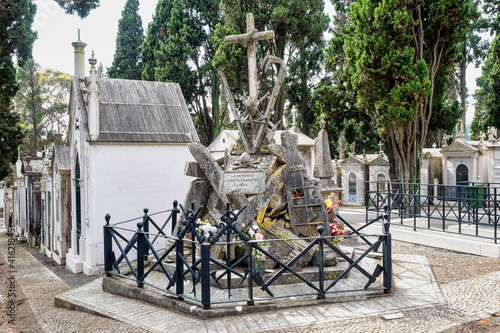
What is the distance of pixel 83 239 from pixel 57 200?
3.45 meters

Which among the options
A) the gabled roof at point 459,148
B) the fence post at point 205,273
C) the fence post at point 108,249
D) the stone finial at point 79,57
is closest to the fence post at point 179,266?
the fence post at point 205,273

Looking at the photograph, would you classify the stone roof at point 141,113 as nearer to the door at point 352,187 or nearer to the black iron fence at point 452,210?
the black iron fence at point 452,210

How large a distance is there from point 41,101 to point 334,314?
45.1 m

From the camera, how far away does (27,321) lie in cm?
724

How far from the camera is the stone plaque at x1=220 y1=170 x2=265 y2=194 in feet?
26.0

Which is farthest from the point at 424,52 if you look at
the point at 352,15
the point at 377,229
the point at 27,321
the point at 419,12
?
the point at 27,321

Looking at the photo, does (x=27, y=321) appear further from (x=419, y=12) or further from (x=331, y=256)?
(x=419, y=12)

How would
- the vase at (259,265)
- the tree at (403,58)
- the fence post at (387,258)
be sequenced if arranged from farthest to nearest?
the tree at (403,58) < the vase at (259,265) < the fence post at (387,258)

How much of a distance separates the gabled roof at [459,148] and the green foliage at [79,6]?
64.3 feet

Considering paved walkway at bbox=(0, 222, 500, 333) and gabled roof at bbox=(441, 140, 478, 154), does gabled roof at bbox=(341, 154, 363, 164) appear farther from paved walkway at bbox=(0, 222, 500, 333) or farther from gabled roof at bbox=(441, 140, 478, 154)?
paved walkway at bbox=(0, 222, 500, 333)

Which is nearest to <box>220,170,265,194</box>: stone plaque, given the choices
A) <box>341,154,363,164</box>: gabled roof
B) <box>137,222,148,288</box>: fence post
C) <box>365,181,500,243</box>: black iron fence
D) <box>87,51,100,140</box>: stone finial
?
→ <box>137,222,148,288</box>: fence post

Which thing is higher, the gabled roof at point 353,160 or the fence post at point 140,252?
the gabled roof at point 353,160

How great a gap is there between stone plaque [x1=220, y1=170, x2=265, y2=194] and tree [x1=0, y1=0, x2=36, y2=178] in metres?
14.2

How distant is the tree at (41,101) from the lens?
143 feet
